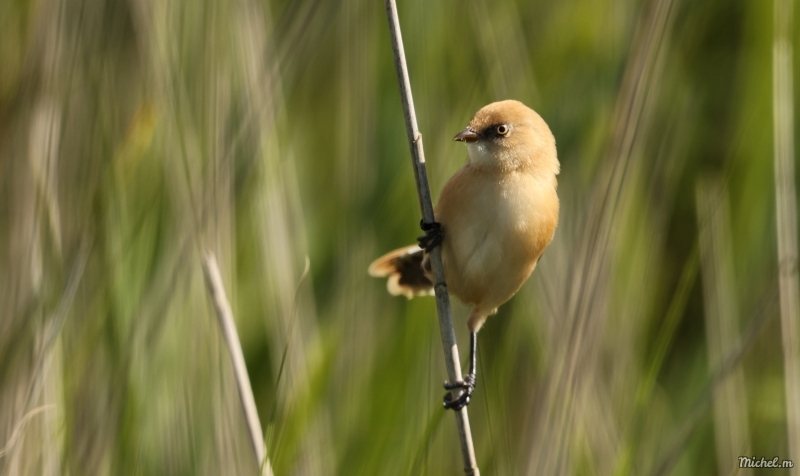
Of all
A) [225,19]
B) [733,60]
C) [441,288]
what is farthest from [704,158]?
[225,19]

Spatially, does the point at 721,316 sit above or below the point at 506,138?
below

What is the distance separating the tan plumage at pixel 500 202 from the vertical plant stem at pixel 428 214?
13.4 inches

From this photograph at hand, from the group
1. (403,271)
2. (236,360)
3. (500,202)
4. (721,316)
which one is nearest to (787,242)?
(721,316)

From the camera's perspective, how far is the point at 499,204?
2.66 metres

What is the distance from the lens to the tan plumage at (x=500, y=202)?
2.67 meters

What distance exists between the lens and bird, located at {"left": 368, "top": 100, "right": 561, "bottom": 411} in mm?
2670

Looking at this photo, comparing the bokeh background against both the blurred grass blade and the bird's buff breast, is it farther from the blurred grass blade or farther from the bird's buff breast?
the bird's buff breast

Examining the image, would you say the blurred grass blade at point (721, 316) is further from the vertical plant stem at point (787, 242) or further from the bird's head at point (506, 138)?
the bird's head at point (506, 138)

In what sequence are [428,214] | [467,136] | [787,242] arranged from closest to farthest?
[428,214]
[787,242]
[467,136]

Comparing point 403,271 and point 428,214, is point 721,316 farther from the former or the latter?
point 403,271

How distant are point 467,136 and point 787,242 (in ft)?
3.21

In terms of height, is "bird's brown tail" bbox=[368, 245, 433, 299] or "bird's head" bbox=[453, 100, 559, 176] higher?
"bird's head" bbox=[453, 100, 559, 176]

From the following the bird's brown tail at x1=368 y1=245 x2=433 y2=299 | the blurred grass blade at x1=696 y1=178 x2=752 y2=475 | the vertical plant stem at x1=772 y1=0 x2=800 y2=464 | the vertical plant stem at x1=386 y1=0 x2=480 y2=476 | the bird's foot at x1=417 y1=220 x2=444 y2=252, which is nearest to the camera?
the vertical plant stem at x1=386 y1=0 x2=480 y2=476

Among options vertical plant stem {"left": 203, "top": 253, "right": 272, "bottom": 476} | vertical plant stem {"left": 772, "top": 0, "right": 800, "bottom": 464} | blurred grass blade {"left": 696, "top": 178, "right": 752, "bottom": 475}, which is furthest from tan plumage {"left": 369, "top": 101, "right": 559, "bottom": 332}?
vertical plant stem {"left": 203, "top": 253, "right": 272, "bottom": 476}
